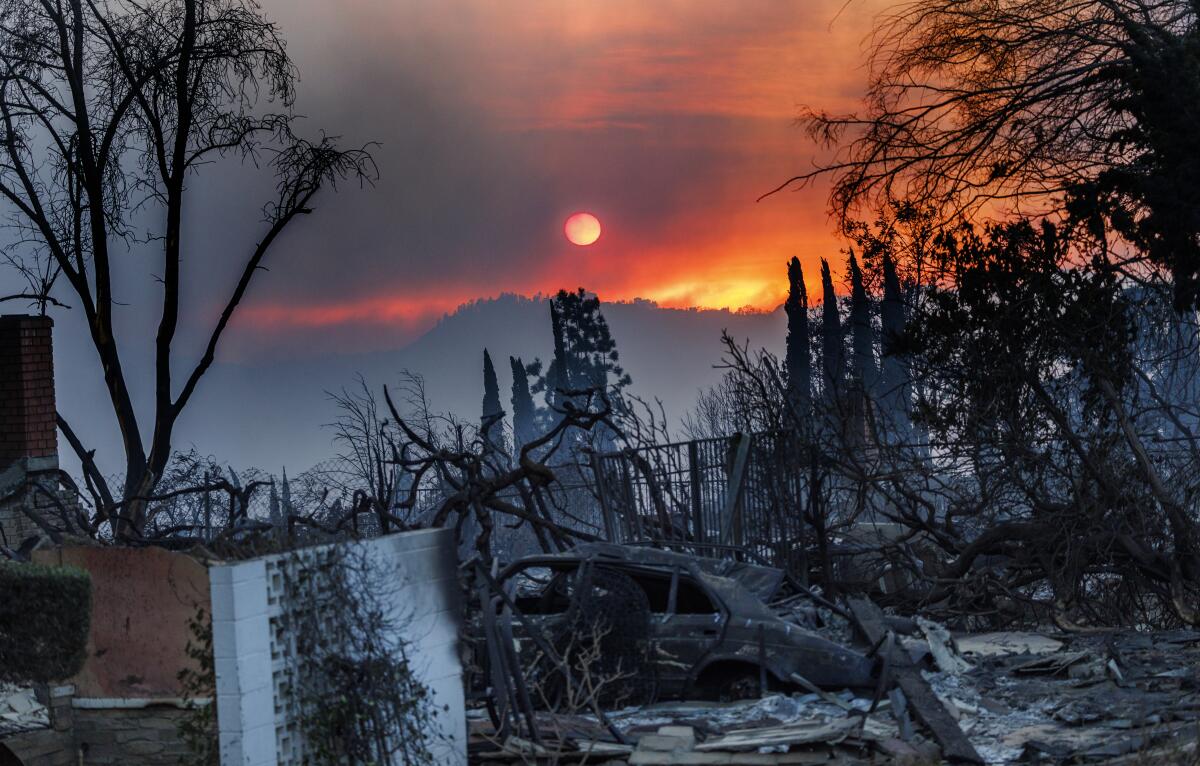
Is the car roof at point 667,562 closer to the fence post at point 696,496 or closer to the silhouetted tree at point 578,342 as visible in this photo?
the fence post at point 696,496

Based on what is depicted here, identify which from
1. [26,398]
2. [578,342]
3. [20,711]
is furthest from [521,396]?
[20,711]

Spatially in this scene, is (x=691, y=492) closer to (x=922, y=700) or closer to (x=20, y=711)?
(x=922, y=700)

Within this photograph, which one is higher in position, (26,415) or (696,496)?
(26,415)

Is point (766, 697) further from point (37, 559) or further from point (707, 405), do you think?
point (707, 405)

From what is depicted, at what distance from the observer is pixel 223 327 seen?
2362 cm

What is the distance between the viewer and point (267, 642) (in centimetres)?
792

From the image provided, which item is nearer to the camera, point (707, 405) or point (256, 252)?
point (256, 252)

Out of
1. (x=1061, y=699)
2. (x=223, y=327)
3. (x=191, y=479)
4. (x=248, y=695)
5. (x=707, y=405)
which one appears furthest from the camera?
(x=707, y=405)

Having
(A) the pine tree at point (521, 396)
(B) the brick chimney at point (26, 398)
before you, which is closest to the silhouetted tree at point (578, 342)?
(A) the pine tree at point (521, 396)

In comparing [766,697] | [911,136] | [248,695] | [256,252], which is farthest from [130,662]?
[256,252]

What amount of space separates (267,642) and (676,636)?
406 cm

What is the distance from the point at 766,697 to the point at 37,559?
6.16m

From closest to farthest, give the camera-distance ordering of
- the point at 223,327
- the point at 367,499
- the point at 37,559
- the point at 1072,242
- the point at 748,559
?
the point at 37,559
the point at 367,499
the point at 748,559
the point at 1072,242
the point at 223,327

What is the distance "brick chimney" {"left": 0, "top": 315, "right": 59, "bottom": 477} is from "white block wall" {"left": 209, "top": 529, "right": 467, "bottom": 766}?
12045 millimetres
